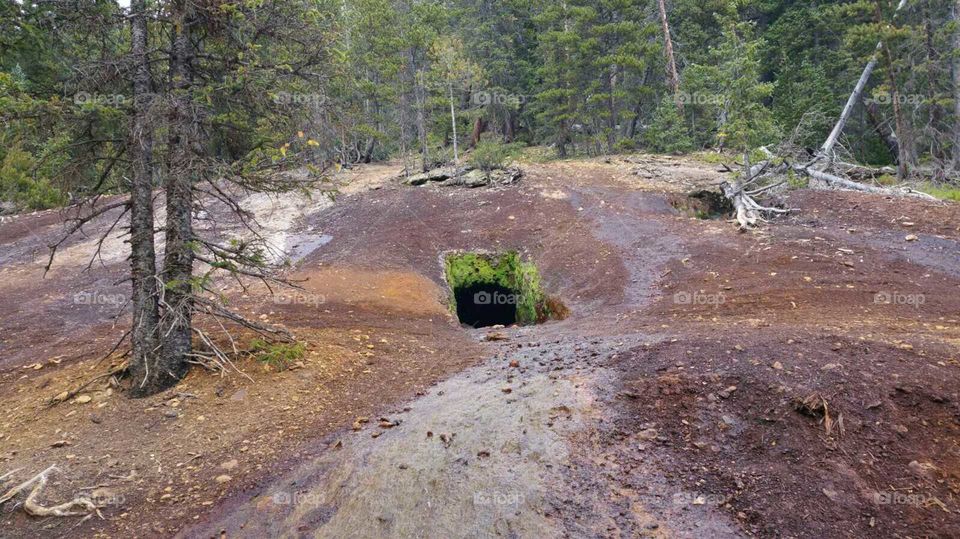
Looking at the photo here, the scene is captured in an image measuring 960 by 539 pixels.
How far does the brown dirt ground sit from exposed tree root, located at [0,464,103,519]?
0.28 ft

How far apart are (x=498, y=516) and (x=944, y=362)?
16.6 feet

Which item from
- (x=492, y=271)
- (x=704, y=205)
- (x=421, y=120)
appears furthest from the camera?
(x=421, y=120)

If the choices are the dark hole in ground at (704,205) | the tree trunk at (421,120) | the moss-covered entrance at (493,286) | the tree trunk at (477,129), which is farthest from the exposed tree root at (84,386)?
the tree trunk at (477,129)

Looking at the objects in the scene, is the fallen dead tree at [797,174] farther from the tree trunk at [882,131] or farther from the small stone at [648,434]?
the small stone at [648,434]

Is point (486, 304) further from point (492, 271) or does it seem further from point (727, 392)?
point (727, 392)

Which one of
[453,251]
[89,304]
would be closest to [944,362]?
[453,251]

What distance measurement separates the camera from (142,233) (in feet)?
20.7

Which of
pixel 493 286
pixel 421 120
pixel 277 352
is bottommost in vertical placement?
pixel 493 286

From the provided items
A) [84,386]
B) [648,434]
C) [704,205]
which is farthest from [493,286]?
[84,386]

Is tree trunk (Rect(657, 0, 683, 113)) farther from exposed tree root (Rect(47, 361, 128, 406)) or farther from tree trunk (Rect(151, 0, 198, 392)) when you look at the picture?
exposed tree root (Rect(47, 361, 128, 406))

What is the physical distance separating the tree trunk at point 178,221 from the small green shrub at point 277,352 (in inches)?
33.2

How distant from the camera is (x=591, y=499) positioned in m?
4.56

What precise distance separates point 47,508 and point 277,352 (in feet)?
9.46

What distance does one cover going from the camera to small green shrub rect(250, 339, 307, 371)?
7.07m
